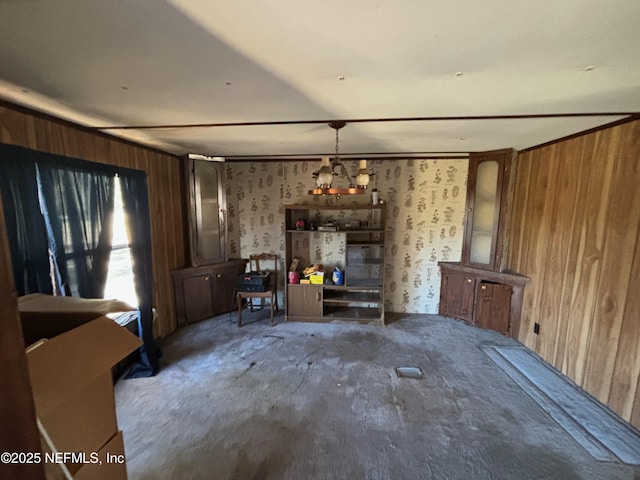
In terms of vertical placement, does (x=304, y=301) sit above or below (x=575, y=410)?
above

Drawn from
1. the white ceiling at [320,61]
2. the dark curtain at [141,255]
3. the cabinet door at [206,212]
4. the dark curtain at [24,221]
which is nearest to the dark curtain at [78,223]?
the dark curtain at [24,221]

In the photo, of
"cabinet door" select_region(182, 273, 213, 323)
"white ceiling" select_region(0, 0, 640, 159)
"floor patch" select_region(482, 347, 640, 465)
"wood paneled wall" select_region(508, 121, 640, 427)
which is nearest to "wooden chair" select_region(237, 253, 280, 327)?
"cabinet door" select_region(182, 273, 213, 323)

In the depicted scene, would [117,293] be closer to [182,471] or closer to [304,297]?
[182,471]

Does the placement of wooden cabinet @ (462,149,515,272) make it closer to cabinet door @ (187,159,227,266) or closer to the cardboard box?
cabinet door @ (187,159,227,266)

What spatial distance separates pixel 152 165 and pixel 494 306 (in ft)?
15.9

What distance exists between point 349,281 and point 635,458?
9.98ft

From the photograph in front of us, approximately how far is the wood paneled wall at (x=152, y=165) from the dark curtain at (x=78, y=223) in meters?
0.24

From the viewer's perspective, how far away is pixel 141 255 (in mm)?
3043

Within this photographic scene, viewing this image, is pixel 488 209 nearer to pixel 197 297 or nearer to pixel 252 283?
pixel 252 283

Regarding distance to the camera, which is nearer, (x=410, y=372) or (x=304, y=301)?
(x=410, y=372)

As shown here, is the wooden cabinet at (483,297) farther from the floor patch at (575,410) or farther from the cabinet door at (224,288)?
the cabinet door at (224,288)

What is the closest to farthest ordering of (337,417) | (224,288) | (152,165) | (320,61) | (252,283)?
(320,61), (337,417), (152,165), (252,283), (224,288)

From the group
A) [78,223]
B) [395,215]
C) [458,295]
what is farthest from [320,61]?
[458,295]

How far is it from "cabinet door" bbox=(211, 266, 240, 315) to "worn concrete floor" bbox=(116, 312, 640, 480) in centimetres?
79
